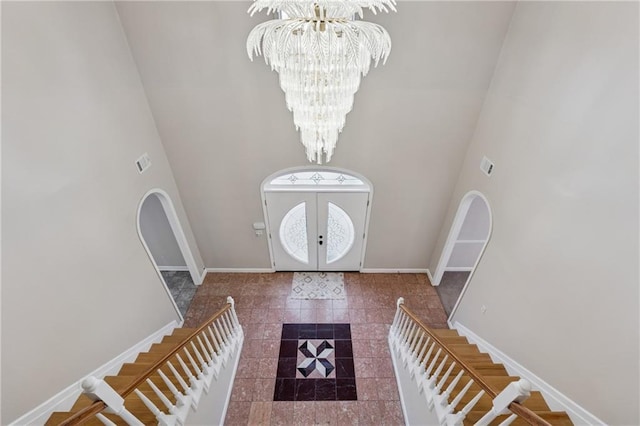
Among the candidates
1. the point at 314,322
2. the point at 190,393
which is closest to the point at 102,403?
the point at 190,393

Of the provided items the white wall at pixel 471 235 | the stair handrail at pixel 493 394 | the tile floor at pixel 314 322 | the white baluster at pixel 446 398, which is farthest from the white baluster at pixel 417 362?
the white wall at pixel 471 235

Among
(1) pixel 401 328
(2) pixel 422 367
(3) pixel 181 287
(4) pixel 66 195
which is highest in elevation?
(4) pixel 66 195

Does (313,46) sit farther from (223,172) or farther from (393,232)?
(393,232)

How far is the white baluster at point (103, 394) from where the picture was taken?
1.66 metres

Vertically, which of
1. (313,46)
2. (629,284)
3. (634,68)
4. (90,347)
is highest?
(313,46)

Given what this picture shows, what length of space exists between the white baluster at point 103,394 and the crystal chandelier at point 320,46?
2024mm

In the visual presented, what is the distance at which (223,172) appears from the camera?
172 inches

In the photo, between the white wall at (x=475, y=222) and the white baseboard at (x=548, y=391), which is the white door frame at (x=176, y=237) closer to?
the white baseboard at (x=548, y=391)

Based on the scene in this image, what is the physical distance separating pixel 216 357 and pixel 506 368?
321 centimetres

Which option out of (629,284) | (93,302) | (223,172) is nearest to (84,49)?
(223,172)

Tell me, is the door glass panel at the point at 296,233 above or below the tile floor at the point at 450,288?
above

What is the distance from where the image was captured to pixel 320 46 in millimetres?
1586

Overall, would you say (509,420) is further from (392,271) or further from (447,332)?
(392,271)

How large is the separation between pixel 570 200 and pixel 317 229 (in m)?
3.54
